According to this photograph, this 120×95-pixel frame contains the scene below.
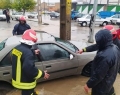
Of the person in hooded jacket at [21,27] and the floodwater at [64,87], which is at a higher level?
the person in hooded jacket at [21,27]

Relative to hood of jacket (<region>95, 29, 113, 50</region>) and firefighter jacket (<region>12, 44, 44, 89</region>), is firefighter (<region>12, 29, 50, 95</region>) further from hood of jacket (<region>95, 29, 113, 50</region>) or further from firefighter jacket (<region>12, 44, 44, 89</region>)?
hood of jacket (<region>95, 29, 113, 50</region>)

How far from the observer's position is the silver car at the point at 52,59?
369 cm

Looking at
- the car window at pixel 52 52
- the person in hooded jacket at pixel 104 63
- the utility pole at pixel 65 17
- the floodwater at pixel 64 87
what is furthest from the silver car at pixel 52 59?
the utility pole at pixel 65 17

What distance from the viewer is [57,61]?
4180 mm

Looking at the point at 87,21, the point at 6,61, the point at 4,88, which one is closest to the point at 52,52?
the point at 6,61

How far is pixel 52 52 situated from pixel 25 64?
1757mm

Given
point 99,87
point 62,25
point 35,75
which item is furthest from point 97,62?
point 62,25

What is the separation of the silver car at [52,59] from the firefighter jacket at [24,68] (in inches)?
42.5

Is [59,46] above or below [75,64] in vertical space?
above

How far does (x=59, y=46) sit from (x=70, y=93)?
120 centimetres

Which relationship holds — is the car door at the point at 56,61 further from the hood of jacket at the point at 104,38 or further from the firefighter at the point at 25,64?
the hood of jacket at the point at 104,38

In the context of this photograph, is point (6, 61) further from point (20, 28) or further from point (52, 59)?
point (20, 28)

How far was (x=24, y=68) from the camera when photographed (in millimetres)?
2477

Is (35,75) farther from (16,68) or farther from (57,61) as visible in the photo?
(57,61)
